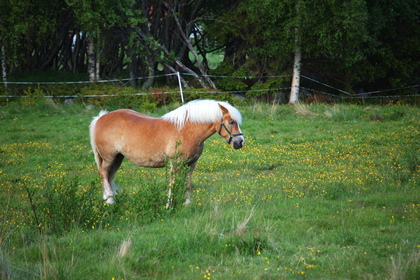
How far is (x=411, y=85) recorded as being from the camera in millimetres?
26250


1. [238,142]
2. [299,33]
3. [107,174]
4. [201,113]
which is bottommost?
[107,174]

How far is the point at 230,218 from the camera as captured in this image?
Answer: 7.06 m

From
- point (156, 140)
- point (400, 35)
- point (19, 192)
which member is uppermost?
point (400, 35)

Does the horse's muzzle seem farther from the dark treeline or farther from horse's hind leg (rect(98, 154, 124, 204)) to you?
the dark treeline

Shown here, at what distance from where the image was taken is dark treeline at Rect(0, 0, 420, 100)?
21.2 meters

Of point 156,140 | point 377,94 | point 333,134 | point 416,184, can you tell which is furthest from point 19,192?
point 377,94

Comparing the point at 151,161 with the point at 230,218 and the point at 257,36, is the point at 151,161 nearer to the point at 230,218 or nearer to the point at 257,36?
the point at 230,218

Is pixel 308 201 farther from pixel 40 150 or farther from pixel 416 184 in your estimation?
pixel 40 150

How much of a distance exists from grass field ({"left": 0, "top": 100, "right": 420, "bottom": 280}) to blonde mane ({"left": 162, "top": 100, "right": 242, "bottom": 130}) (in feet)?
4.22

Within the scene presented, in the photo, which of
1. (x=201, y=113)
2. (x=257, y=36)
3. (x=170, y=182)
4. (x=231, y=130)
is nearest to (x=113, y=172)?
(x=170, y=182)

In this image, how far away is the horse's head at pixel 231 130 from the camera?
27.7 ft

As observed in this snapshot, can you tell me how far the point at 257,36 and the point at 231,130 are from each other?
55.2 ft

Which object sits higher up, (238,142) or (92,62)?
(92,62)

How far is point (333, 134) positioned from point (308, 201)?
24.8 ft
